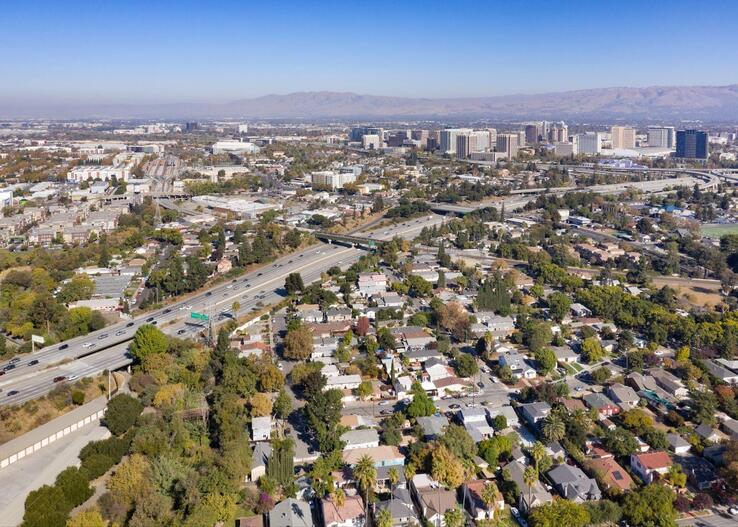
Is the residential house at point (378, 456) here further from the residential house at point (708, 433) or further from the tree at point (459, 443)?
the residential house at point (708, 433)

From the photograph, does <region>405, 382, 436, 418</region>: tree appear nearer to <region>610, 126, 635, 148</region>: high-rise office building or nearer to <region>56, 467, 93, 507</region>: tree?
<region>56, 467, 93, 507</region>: tree

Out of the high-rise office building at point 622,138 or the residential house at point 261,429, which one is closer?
the residential house at point 261,429

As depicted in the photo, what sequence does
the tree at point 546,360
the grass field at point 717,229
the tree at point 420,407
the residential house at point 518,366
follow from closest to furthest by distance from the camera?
1. the tree at point 420,407
2. the tree at point 546,360
3. the residential house at point 518,366
4. the grass field at point 717,229

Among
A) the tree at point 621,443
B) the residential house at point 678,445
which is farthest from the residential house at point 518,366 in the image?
the residential house at point 678,445

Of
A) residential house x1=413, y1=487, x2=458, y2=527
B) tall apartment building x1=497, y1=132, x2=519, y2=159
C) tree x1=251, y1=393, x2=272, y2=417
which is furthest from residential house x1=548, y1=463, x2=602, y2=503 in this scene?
tall apartment building x1=497, y1=132, x2=519, y2=159

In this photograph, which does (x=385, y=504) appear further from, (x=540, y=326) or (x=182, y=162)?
(x=182, y=162)

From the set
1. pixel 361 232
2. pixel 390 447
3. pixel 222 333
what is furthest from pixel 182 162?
pixel 390 447

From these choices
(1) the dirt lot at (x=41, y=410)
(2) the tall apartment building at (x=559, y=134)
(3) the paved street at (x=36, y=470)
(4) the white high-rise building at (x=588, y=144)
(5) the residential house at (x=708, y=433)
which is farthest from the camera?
(2) the tall apartment building at (x=559, y=134)
